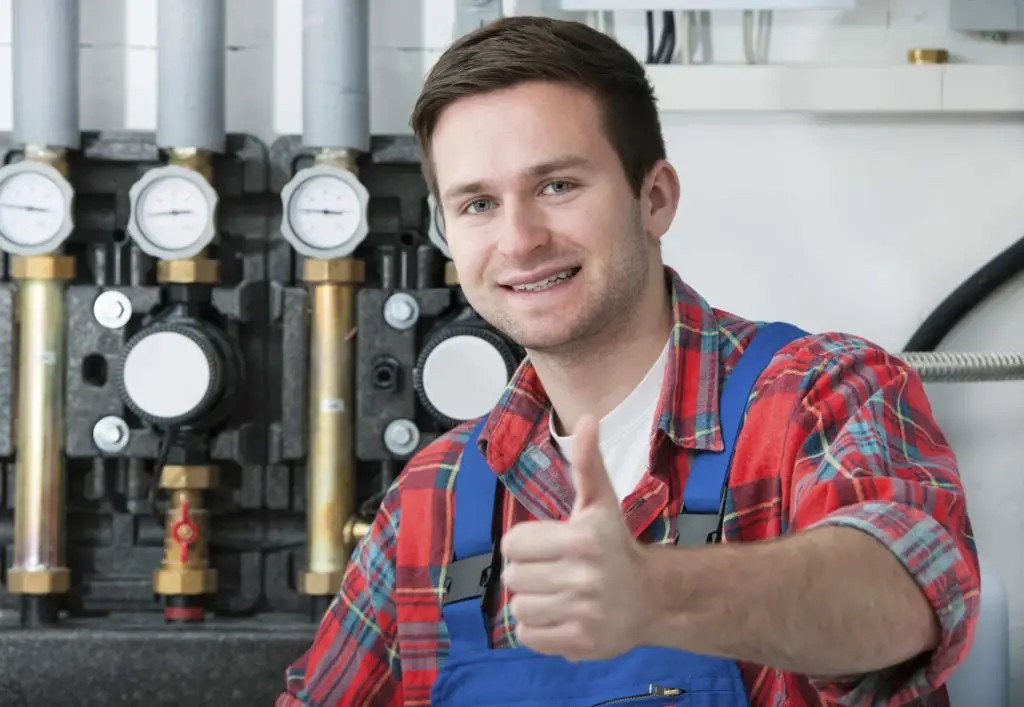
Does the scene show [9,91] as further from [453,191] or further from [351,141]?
[453,191]

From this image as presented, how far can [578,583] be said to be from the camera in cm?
58

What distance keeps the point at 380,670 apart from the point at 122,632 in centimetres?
47

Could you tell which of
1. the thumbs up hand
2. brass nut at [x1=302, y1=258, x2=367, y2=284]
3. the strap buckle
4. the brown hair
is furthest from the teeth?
brass nut at [x1=302, y1=258, x2=367, y2=284]

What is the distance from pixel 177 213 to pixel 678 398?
2.46 ft

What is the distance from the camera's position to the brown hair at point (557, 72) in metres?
1.02

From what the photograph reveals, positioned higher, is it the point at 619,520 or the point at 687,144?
the point at 687,144

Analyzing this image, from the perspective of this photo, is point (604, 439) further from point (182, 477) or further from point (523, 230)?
point (182, 477)

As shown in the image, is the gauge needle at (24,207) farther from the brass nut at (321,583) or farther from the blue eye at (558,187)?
the blue eye at (558,187)

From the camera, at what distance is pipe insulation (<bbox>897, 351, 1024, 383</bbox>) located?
140 centimetres

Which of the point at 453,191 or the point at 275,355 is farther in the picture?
the point at 275,355

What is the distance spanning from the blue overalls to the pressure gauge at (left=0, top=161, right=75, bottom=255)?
671 millimetres

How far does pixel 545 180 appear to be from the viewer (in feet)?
3.31

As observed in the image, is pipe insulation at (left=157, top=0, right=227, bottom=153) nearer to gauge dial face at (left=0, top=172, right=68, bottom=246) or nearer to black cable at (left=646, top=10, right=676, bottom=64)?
gauge dial face at (left=0, top=172, right=68, bottom=246)

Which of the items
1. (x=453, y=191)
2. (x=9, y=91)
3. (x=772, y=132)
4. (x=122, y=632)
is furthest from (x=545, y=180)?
(x=9, y=91)
